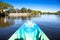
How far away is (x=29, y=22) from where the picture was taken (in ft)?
3.91

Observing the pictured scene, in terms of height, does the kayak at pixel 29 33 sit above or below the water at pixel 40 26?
above

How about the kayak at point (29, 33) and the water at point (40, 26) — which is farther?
the water at point (40, 26)

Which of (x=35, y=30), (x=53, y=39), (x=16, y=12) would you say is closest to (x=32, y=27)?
(x=35, y=30)

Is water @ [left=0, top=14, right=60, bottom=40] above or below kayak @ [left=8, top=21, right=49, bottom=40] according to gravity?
below

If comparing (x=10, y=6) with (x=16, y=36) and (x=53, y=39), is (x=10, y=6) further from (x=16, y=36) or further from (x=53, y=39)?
(x=16, y=36)

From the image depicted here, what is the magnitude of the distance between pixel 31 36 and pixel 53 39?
4452 millimetres

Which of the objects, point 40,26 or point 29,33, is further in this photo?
point 40,26

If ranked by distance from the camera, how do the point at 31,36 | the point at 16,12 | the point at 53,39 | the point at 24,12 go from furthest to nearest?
the point at 24,12 → the point at 16,12 → the point at 53,39 → the point at 31,36

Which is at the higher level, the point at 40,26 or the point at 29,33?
the point at 29,33

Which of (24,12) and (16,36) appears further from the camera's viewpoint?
(24,12)

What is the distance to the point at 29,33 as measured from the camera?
1158mm

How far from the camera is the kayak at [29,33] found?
1.16 meters

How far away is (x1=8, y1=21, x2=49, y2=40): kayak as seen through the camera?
1.16 metres

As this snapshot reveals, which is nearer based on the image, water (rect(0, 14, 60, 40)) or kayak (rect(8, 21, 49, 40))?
kayak (rect(8, 21, 49, 40))
